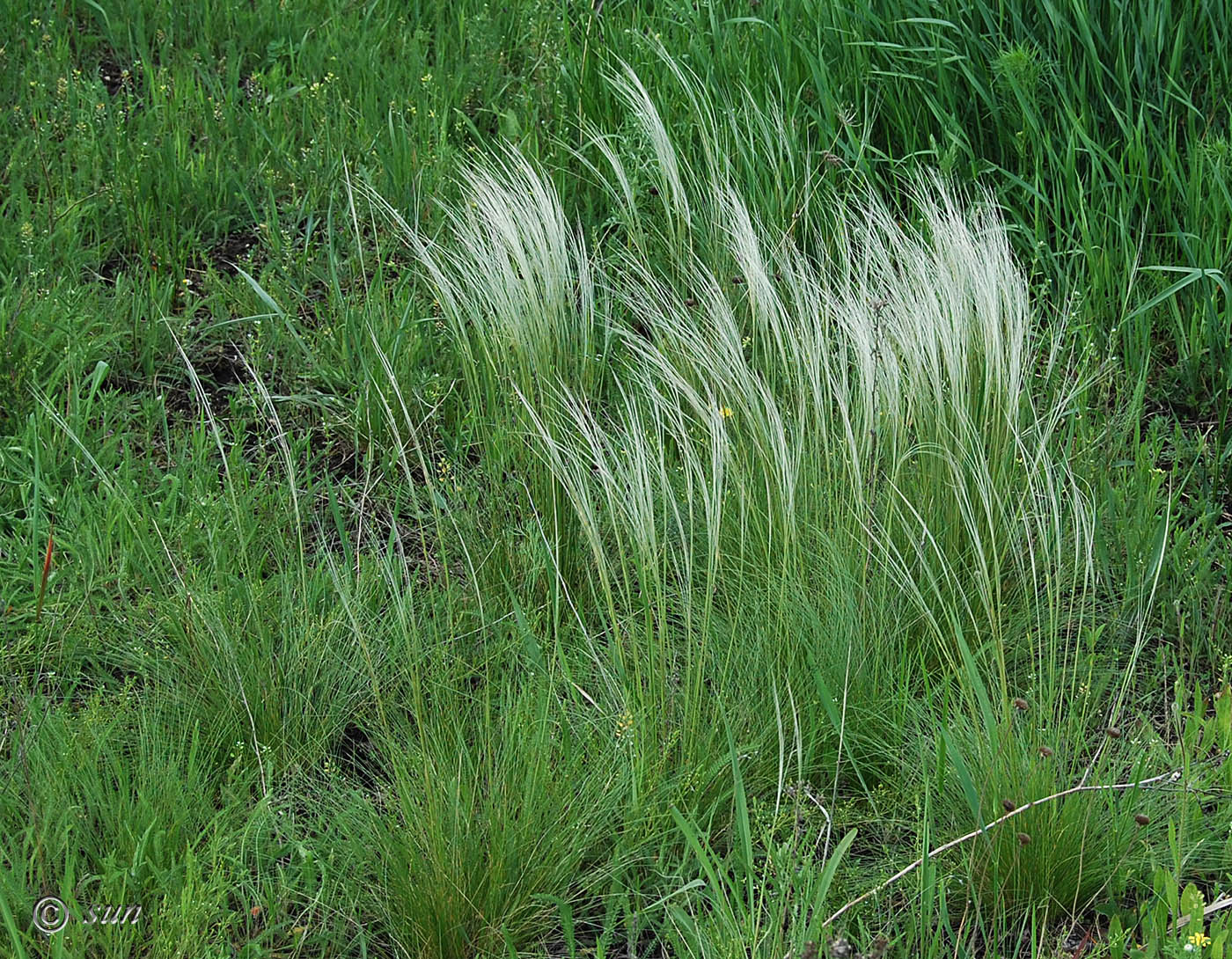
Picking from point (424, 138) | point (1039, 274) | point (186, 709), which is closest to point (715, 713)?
point (186, 709)

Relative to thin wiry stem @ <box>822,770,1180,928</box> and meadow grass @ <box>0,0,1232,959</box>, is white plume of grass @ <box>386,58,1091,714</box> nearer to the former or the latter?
meadow grass @ <box>0,0,1232,959</box>

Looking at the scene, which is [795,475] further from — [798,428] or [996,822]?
[996,822]

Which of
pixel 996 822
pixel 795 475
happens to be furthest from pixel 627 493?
pixel 996 822

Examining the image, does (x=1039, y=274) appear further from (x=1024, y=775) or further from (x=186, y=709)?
(x=186, y=709)

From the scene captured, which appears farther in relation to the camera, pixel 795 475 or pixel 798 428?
pixel 798 428

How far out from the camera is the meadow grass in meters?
1.68

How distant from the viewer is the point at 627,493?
2105 mm

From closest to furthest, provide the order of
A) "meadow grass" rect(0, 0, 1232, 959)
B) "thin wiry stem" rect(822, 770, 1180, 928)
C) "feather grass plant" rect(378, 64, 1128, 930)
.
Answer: "thin wiry stem" rect(822, 770, 1180, 928), "meadow grass" rect(0, 0, 1232, 959), "feather grass plant" rect(378, 64, 1128, 930)

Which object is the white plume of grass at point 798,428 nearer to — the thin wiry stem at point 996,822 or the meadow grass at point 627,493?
the meadow grass at point 627,493

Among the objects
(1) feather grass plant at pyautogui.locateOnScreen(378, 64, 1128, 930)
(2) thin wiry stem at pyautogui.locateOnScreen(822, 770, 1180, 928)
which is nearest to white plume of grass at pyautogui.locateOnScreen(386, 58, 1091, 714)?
(1) feather grass plant at pyautogui.locateOnScreen(378, 64, 1128, 930)

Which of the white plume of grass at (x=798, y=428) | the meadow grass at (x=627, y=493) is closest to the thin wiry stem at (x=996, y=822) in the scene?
the meadow grass at (x=627, y=493)

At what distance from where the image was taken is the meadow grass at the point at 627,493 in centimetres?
168

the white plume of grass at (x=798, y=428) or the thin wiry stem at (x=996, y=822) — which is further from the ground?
the white plume of grass at (x=798, y=428)

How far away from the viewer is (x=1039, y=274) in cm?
285
